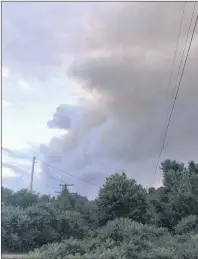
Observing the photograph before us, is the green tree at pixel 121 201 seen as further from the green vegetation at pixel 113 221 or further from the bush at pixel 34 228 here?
the bush at pixel 34 228

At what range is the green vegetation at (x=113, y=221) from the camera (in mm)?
12516

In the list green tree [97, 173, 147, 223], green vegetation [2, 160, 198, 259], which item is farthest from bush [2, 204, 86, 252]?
green tree [97, 173, 147, 223]

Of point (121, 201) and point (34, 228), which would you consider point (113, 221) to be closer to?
point (34, 228)

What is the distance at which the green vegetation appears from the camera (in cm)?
1252

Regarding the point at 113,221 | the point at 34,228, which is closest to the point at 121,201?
the point at 113,221

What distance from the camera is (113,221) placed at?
66.9ft

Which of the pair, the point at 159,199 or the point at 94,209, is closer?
the point at 94,209

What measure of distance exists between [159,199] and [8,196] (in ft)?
35.0

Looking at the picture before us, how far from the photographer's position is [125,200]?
2508cm

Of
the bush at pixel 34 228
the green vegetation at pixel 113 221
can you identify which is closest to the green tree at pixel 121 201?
the green vegetation at pixel 113 221

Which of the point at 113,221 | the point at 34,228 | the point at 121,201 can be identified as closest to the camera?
the point at 34,228

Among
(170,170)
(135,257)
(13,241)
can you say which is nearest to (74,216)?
(13,241)

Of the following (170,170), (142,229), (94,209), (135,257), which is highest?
(170,170)

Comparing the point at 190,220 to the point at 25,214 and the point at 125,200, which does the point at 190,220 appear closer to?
the point at 125,200
